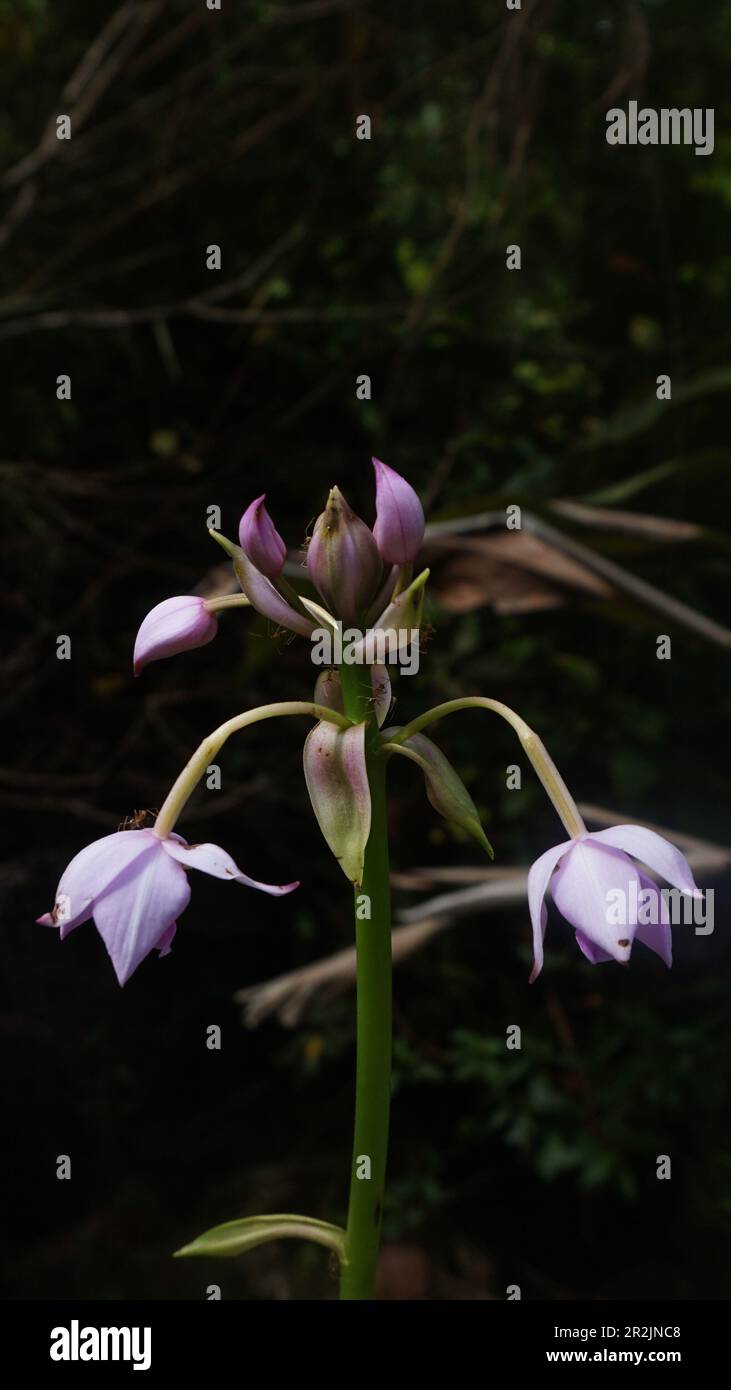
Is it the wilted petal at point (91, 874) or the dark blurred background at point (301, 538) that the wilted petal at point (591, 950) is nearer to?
the wilted petal at point (91, 874)

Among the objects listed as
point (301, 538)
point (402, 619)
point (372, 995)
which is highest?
point (301, 538)

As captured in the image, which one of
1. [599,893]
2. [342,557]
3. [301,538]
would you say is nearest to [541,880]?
[599,893]

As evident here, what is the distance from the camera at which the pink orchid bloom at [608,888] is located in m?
0.40

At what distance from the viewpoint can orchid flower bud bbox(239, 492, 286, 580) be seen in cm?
40

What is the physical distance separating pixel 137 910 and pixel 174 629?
98 millimetres

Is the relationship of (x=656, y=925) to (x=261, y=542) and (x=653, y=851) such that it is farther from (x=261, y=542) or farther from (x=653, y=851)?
(x=261, y=542)

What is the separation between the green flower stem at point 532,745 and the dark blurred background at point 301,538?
126cm

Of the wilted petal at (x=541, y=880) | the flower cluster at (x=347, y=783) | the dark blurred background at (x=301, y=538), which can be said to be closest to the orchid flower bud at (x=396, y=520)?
the flower cluster at (x=347, y=783)

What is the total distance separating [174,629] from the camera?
1.40 ft

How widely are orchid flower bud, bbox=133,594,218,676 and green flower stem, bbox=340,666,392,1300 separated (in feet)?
0.19

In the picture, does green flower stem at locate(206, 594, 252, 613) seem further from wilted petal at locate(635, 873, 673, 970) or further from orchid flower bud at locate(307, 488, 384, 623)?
wilted petal at locate(635, 873, 673, 970)

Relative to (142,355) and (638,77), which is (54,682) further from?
(638,77)

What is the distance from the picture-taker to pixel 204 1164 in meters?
1.82

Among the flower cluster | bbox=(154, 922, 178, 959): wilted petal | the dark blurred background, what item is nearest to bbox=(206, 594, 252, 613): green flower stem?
the flower cluster
